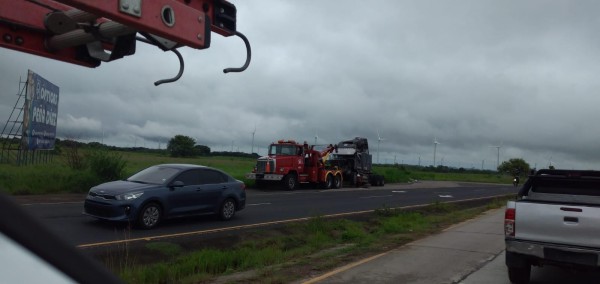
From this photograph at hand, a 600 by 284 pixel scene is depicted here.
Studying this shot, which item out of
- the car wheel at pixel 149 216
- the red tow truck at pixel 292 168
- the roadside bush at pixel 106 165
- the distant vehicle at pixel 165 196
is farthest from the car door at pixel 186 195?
the red tow truck at pixel 292 168

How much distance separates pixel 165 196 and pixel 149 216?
0.66 meters

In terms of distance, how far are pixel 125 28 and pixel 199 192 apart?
11204 millimetres

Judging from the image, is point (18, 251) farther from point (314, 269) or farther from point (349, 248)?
point (349, 248)

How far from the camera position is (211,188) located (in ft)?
45.2

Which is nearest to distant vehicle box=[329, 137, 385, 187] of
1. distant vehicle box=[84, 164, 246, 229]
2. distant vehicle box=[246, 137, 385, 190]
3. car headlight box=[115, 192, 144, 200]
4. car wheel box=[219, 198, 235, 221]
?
distant vehicle box=[246, 137, 385, 190]

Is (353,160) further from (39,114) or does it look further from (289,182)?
(39,114)

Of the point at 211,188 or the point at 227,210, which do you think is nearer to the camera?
the point at 211,188

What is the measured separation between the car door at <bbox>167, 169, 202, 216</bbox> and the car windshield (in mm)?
216

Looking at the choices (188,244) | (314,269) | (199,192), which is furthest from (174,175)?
(314,269)

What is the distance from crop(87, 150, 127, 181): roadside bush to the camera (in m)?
22.2

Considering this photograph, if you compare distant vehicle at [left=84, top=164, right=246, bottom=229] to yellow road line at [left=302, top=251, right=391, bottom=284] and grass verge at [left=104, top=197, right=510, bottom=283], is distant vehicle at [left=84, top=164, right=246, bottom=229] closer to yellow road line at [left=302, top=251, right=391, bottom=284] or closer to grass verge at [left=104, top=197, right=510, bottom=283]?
grass verge at [left=104, top=197, right=510, bottom=283]

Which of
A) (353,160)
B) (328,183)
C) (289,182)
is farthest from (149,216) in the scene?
(353,160)

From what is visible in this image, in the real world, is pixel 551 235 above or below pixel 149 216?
above

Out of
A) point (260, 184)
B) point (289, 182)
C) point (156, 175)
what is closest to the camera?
point (156, 175)
